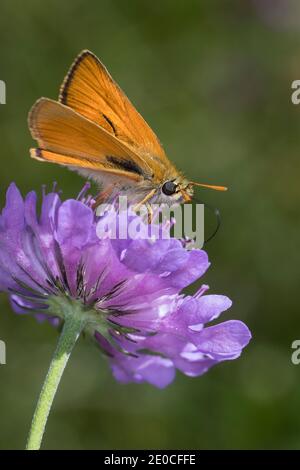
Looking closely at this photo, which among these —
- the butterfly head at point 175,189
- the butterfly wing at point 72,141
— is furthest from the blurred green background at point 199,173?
the butterfly wing at point 72,141

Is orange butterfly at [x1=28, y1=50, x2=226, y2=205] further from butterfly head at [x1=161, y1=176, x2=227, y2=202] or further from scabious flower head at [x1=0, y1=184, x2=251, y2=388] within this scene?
scabious flower head at [x1=0, y1=184, x2=251, y2=388]

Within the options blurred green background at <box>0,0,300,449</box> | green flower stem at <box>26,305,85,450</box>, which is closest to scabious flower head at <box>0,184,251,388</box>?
green flower stem at <box>26,305,85,450</box>

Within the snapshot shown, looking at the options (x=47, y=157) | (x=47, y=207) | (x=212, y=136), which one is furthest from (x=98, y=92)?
(x=212, y=136)

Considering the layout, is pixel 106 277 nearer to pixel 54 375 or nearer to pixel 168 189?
pixel 54 375

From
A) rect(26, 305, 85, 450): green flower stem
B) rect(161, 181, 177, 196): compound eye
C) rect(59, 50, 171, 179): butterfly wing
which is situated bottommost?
rect(26, 305, 85, 450): green flower stem

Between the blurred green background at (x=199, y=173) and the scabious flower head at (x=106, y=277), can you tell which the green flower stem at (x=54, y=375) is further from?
the blurred green background at (x=199, y=173)

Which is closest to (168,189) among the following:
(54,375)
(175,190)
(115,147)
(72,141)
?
(175,190)

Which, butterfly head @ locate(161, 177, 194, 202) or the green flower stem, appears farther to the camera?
butterfly head @ locate(161, 177, 194, 202)
